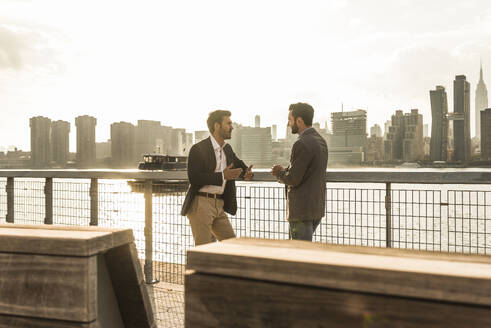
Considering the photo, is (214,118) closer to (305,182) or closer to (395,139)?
(305,182)

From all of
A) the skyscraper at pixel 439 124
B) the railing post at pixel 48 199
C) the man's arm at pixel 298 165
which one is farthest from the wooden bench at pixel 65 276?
the skyscraper at pixel 439 124

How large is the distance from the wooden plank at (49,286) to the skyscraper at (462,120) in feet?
397

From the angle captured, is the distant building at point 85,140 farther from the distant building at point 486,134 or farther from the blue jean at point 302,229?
the blue jean at point 302,229

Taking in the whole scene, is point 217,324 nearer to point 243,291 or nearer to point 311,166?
point 243,291

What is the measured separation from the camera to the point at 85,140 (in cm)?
12444

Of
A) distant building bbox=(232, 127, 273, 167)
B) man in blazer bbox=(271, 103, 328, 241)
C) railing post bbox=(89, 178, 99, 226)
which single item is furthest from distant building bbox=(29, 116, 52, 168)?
man in blazer bbox=(271, 103, 328, 241)

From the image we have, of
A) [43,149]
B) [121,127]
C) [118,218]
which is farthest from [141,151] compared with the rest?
[118,218]

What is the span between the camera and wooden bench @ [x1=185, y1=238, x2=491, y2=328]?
2.77 feet

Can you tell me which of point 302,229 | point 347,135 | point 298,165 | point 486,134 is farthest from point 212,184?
point 486,134

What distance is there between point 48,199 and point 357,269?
614cm

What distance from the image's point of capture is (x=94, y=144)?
128500 mm

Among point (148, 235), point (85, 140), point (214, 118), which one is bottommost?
point (148, 235)

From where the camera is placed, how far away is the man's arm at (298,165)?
4000 mm

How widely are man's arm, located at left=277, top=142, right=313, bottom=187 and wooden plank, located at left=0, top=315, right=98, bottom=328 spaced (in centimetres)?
281
